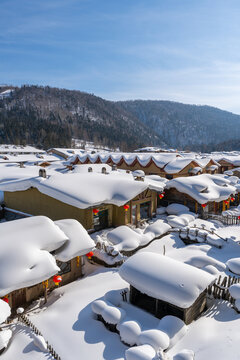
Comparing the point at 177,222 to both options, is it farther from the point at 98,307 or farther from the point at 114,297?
the point at 98,307

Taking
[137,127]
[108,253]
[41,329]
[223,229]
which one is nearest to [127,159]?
[223,229]

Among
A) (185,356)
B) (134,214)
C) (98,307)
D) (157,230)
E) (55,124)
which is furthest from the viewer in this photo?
(55,124)

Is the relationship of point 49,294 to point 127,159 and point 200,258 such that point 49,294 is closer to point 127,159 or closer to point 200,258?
point 200,258

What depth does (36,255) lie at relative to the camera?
355 inches

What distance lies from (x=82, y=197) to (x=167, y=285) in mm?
7965

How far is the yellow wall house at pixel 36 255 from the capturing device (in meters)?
8.08

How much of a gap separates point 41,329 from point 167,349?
14.5 feet

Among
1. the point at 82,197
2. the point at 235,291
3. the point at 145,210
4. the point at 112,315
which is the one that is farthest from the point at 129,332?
the point at 145,210

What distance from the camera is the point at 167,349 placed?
22.7 ft

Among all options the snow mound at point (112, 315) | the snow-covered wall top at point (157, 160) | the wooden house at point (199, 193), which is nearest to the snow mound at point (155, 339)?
the snow mound at point (112, 315)

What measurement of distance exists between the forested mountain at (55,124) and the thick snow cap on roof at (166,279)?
102195 mm

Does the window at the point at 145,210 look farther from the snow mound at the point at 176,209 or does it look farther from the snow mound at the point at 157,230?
the snow mound at the point at 157,230

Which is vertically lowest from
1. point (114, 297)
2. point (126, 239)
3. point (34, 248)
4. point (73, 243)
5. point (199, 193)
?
point (114, 297)

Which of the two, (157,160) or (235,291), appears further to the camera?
(157,160)
